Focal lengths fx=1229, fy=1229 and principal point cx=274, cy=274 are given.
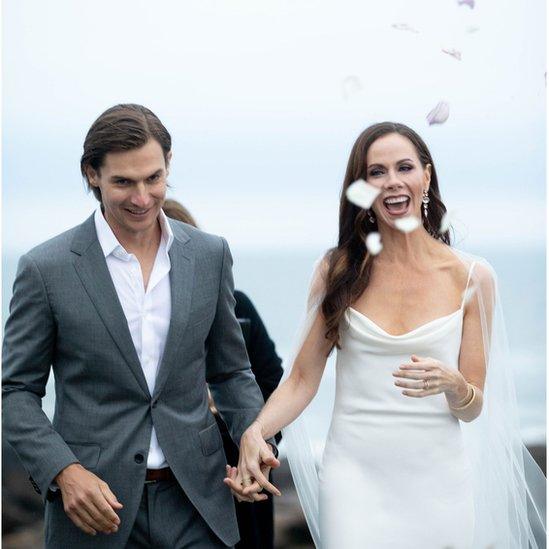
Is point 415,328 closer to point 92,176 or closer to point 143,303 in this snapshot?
point 143,303

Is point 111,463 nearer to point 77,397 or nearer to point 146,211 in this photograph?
point 77,397

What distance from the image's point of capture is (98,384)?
2902 mm

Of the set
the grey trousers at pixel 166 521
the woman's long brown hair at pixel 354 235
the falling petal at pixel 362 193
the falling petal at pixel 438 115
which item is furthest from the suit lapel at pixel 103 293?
the falling petal at pixel 438 115

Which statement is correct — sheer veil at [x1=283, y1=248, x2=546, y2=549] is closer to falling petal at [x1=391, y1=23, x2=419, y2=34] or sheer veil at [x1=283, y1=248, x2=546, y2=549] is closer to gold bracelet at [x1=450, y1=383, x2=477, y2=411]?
gold bracelet at [x1=450, y1=383, x2=477, y2=411]

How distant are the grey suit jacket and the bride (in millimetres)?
179

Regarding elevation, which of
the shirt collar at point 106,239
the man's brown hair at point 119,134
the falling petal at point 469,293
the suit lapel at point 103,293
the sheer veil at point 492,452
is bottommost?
the sheer veil at point 492,452

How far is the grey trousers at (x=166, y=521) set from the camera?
2.94 meters

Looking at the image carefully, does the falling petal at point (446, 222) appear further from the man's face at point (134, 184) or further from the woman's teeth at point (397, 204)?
the man's face at point (134, 184)

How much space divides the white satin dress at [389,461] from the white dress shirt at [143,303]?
0.49m

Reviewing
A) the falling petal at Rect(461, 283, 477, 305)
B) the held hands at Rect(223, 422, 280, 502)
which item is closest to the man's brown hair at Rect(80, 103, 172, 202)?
the held hands at Rect(223, 422, 280, 502)

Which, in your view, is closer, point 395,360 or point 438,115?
point 395,360

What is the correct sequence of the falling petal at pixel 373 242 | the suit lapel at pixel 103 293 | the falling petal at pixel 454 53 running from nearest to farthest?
the suit lapel at pixel 103 293 → the falling petal at pixel 373 242 → the falling petal at pixel 454 53

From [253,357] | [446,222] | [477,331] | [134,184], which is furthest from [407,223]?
[253,357]

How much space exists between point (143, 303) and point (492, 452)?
105 centimetres
